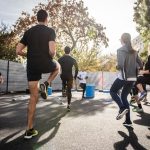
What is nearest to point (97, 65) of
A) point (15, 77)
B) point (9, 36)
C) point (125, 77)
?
point (9, 36)

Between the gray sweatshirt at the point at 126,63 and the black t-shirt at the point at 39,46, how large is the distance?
1933 millimetres

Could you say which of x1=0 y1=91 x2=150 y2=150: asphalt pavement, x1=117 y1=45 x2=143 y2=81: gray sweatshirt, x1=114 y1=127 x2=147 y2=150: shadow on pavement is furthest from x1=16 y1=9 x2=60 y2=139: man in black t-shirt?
x1=117 y1=45 x2=143 y2=81: gray sweatshirt

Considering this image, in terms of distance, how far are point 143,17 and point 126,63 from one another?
30.8 meters

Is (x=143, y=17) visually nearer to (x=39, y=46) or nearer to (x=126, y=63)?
(x=126, y=63)

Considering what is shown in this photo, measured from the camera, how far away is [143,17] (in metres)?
36.2

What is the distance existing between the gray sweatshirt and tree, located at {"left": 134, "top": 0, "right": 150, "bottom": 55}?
29.9 m

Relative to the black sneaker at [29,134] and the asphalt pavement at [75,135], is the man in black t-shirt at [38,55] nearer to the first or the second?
the black sneaker at [29,134]

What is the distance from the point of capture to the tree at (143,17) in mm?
35688

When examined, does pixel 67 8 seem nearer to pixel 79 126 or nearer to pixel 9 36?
pixel 9 36

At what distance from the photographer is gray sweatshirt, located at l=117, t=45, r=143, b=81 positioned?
262 inches

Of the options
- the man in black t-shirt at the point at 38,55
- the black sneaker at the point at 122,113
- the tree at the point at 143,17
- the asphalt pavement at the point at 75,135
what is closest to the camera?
the asphalt pavement at the point at 75,135

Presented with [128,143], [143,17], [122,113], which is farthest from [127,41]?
[143,17]

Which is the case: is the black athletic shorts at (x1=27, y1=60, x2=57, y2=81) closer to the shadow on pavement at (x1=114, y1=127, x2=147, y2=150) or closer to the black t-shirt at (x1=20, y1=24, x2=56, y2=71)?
the black t-shirt at (x1=20, y1=24, x2=56, y2=71)

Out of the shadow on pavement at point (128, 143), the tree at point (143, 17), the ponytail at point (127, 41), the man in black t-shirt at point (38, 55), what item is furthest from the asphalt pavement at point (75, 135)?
the tree at point (143, 17)
